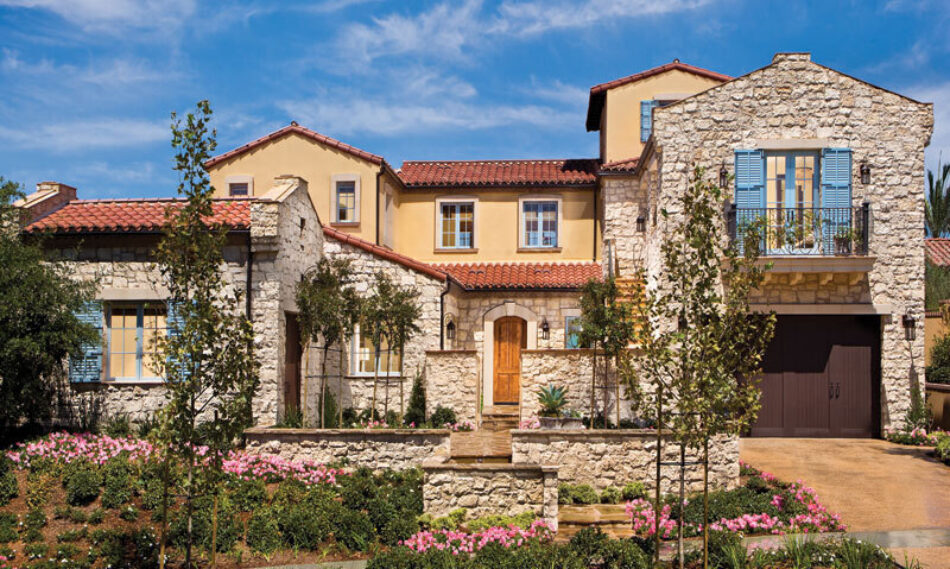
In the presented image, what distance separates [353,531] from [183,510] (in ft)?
8.06

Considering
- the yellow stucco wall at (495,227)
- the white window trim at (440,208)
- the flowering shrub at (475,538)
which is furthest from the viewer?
the white window trim at (440,208)

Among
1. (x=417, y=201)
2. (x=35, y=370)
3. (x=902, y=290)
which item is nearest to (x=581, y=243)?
(x=417, y=201)

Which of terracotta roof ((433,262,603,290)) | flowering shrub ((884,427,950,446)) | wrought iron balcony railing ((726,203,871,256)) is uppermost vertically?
wrought iron balcony railing ((726,203,871,256))

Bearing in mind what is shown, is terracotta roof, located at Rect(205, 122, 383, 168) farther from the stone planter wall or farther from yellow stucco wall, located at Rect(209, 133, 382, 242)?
the stone planter wall

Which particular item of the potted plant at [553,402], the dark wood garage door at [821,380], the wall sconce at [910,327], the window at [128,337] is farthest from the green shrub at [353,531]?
the wall sconce at [910,327]

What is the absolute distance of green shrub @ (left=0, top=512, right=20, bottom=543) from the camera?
32.5 ft

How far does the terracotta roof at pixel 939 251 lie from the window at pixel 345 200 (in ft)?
58.6

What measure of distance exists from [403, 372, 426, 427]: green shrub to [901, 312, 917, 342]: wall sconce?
10678mm

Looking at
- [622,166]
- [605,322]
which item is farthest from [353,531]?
[622,166]

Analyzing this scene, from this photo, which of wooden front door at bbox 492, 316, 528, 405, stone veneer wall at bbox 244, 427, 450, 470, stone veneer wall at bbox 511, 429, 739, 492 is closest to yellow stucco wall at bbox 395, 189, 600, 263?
wooden front door at bbox 492, 316, 528, 405

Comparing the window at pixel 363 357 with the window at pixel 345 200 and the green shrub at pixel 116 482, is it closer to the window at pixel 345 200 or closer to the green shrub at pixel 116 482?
the window at pixel 345 200

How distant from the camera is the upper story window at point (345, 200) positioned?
21.5 m

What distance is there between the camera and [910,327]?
16266 millimetres

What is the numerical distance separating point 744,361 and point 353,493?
6037 millimetres
